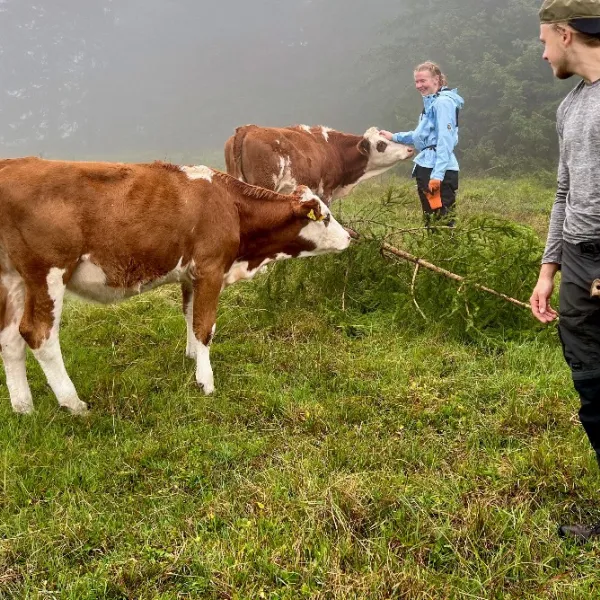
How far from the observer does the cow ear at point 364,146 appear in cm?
1054

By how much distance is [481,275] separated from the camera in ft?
18.7

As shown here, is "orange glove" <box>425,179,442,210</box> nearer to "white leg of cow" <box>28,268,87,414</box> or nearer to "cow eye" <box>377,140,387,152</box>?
"cow eye" <box>377,140,387,152</box>

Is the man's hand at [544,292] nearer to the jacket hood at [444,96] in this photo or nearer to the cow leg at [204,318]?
the cow leg at [204,318]

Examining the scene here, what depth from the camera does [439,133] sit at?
7.30 metres

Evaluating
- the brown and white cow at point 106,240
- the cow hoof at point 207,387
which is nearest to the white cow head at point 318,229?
the brown and white cow at point 106,240

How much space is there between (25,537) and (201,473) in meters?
0.99

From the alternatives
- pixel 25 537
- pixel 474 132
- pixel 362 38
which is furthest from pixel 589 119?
pixel 362 38

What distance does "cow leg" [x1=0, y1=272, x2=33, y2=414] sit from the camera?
4.43 metres

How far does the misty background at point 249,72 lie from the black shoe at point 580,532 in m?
21.0

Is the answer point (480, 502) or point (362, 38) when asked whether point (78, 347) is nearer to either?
point (480, 502)

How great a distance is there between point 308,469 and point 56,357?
209 centimetres

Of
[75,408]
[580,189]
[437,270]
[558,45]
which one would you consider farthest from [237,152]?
[580,189]

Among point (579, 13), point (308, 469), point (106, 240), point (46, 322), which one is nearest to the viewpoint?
point (579, 13)

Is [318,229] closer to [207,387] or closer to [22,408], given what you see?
[207,387]
